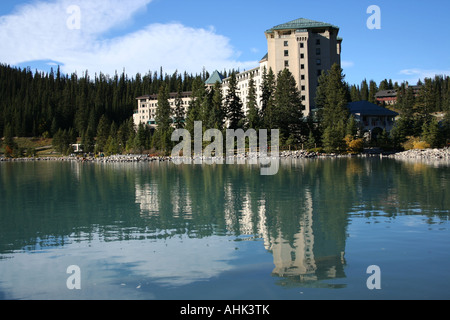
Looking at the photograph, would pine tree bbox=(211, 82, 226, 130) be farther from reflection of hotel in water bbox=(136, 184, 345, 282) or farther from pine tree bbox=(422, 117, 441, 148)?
reflection of hotel in water bbox=(136, 184, 345, 282)

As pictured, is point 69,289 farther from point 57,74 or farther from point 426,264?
point 57,74

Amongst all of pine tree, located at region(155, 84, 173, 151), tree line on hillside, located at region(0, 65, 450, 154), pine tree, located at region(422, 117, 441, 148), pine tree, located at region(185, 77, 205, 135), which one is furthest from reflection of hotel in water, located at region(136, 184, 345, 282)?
pine tree, located at region(155, 84, 173, 151)

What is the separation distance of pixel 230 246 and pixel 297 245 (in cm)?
188

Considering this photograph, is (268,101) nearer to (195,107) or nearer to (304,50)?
(195,107)

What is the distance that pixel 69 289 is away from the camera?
8383 mm

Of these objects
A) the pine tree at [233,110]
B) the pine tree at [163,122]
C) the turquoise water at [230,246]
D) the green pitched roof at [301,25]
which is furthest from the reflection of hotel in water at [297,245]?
the green pitched roof at [301,25]

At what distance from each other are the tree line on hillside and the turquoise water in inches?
2045

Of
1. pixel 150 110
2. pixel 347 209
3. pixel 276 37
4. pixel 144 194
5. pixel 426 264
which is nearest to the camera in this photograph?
pixel 426 264

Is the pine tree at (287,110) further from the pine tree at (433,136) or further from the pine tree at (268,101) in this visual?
the pine tree at (433,136)

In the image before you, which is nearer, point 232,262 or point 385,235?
point 232,262

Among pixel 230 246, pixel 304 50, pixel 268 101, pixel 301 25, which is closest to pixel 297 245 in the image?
pixel 230 246

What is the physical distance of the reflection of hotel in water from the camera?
9164 mm
